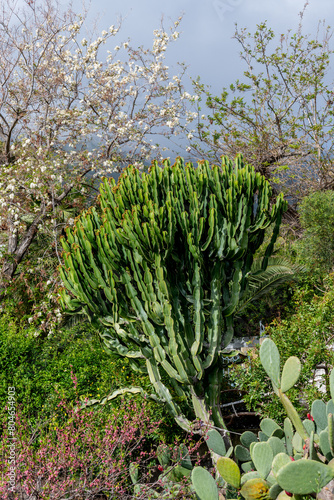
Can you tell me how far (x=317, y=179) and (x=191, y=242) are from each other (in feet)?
29.0

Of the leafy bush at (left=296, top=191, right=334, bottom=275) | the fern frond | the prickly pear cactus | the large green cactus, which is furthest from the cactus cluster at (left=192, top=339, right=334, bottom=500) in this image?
the leafy bush at (left=296, top=191, right=334, bottom=275)

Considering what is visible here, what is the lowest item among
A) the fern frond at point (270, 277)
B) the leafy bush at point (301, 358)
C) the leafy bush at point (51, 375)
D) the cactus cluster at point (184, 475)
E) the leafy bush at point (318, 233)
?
the cactus cluster at point (184, 475)

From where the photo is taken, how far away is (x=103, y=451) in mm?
4828

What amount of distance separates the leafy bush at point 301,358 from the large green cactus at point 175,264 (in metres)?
0.49

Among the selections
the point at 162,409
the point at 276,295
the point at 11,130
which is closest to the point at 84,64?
the point at 11,130

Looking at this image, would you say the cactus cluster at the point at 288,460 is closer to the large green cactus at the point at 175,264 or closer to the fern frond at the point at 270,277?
the large green cactus at the point at 175,264

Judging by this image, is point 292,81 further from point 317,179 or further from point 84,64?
point 84,64

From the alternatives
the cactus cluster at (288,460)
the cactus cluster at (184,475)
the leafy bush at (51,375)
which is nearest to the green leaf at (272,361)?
the cactus cluster at (288,460)

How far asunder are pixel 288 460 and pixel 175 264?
10.2 ft

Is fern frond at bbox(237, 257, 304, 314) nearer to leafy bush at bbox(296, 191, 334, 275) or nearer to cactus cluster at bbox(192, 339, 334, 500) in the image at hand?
leafy bush at bbox(296, 191, 334, 275)

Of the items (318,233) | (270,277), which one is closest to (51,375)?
(270,277)

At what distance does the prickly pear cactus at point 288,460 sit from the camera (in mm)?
2799

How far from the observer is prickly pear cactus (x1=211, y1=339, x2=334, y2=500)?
2.80 m

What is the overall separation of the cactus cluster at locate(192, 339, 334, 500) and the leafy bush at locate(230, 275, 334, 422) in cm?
121
